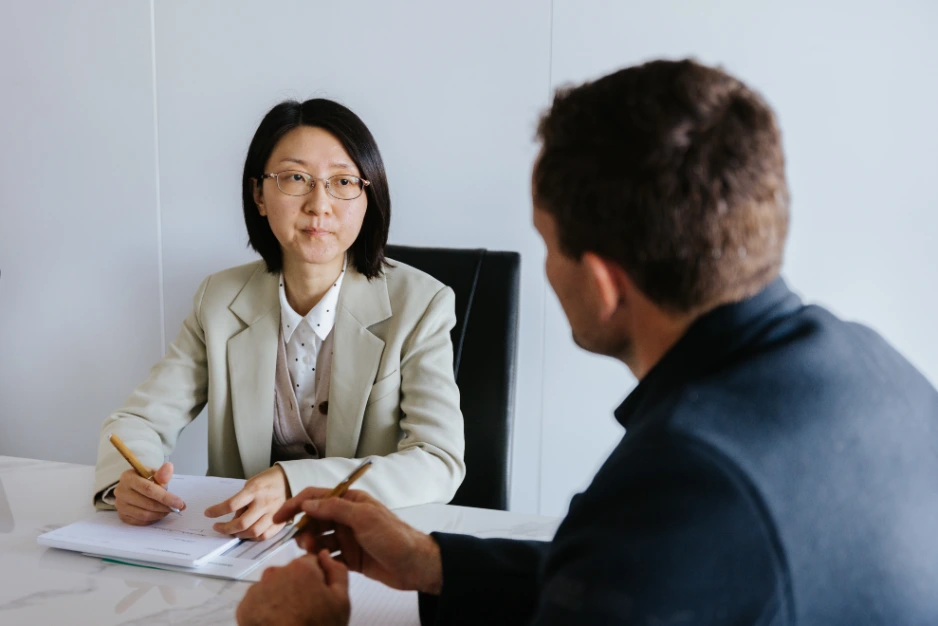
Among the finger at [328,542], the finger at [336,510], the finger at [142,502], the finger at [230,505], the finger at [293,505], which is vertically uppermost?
the finger at [336,510]

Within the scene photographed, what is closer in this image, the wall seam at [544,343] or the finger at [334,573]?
the finger at [334,573]

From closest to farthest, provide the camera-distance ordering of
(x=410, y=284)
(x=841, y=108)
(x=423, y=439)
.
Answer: (x=423, y=439) → (x=410, y=284) → (x=841, y=108)

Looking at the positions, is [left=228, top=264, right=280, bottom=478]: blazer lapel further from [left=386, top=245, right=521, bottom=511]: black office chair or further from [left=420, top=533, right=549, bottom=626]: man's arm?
[left=420, top=533, right=549, bottom=626]: man's arm

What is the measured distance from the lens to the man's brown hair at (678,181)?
26.3 inches

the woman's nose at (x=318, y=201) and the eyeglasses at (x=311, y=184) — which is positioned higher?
the eyeglasses at (x=311, y=184)

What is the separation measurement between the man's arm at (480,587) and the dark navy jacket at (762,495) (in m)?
0.27

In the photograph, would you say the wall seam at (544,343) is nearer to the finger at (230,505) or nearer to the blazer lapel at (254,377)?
the blazer lapel at (254,377)

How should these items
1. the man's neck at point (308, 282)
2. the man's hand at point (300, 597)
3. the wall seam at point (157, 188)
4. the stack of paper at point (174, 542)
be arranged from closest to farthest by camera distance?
the man's hand at point (300, 597), the stack of paper at point (174, 542), the man's neck at point (308, 282), the wall seam at point (157, 188)

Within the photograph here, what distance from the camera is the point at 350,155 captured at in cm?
166

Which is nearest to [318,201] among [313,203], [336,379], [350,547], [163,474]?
[313,203]

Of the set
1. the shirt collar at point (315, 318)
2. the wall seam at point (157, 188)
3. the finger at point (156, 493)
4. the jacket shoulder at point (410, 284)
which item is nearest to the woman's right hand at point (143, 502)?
the finger at point (156, 493)

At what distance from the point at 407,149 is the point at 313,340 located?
2.39 feet

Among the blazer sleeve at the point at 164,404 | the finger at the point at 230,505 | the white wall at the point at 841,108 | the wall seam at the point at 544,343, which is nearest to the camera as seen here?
the finger at the point at 230,505

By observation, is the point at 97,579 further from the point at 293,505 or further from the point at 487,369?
the point at 487,369
